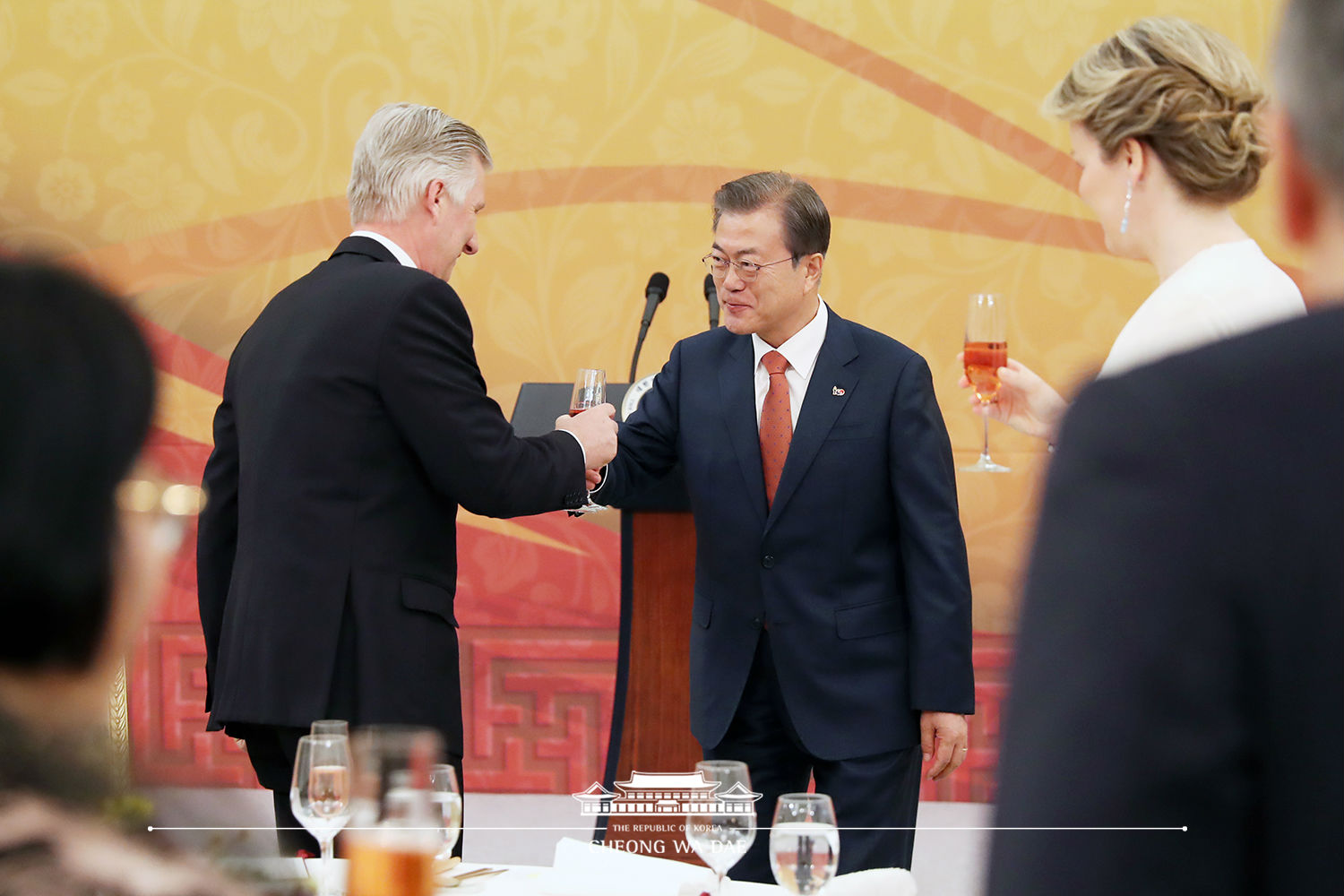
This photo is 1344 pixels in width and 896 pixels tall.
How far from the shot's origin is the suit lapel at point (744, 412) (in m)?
2.47

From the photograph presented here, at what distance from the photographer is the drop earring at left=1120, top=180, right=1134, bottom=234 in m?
1.73

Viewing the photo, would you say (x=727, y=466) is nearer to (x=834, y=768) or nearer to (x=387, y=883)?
(x=834, y=768)

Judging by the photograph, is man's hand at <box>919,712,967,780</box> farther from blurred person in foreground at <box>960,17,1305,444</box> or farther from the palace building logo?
blurred person in foreground at <box>960,17,1305,444</box>

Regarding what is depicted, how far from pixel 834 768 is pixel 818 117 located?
2540 millimetres

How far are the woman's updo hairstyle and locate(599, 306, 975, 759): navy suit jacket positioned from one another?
0.82 meters

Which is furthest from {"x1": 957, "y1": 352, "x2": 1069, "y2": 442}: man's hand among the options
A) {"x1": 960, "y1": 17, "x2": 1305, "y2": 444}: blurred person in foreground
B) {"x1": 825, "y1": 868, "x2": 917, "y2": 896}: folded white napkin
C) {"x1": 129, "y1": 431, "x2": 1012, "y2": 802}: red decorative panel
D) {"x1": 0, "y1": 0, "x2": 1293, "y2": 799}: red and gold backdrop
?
{"x1": 129, "y1": 431, "x2": 1012, "y2": 802}: red decorative panel

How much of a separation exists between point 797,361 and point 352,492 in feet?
3.04

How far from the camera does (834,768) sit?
2.41 meters

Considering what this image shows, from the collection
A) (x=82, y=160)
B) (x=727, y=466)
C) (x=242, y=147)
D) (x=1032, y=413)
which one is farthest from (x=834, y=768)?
(x=82, y=160)

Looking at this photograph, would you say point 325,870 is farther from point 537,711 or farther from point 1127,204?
point 537,711

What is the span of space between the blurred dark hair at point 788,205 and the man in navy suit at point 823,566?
0.02 meters

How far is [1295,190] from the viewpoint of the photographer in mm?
573

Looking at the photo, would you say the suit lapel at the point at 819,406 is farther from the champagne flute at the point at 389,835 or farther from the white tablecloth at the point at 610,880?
the champagne flute at the point at 389,835

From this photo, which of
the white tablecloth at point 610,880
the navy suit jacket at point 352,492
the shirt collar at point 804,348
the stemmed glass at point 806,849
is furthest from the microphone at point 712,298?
the stemmed glass at point 806,849
